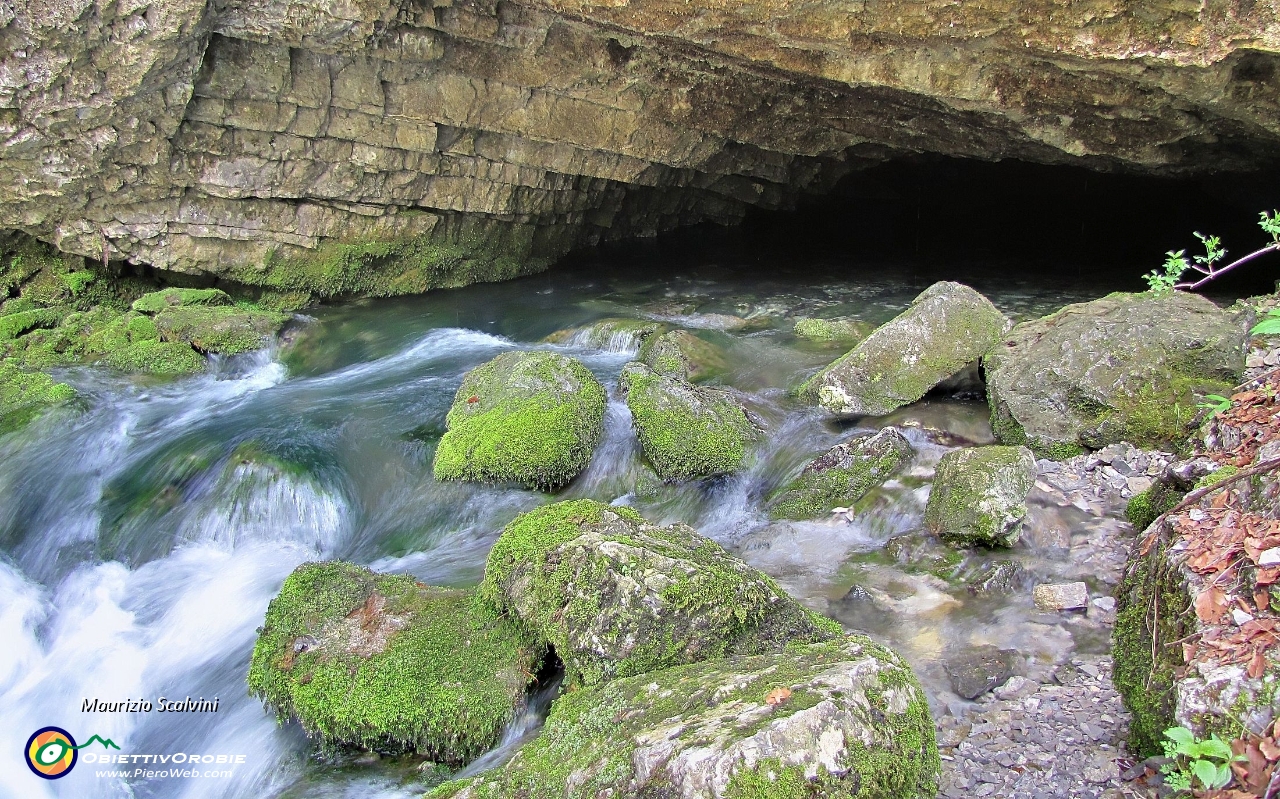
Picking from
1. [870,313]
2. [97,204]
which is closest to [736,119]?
[870,313]

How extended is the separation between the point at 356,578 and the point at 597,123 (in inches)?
270

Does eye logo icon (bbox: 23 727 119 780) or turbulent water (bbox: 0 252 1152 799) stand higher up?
turbulent water (bbox: 0 252 1152 799)

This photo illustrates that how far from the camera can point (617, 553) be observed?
3641mm

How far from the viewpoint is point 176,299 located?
31.6 ft

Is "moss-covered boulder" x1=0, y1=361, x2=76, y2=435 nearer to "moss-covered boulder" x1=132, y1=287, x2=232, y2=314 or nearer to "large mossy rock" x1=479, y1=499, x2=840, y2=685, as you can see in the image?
"moss-covered boulder" x1=132, y1=287, x2=232, y2=314

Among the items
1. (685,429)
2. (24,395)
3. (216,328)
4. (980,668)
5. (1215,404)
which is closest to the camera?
(980,668)

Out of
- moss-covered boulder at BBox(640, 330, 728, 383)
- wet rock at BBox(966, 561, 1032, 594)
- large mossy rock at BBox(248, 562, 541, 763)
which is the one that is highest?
wet rock at BBox(966, 561, 1032, 594)

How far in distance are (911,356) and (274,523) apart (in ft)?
16.7

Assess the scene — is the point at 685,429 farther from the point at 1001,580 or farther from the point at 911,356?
the point at 1001,580

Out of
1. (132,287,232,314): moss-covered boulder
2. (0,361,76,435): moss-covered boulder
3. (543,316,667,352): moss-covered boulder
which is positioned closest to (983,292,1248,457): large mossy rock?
(543,316,667,352): moss-covered boulder

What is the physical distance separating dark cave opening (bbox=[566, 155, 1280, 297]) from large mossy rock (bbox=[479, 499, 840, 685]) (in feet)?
28.9

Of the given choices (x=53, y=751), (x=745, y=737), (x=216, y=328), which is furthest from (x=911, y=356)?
(x=216, y=328)

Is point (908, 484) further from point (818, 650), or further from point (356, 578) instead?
point (356, 578)

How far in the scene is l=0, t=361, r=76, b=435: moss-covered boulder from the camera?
7383mm
